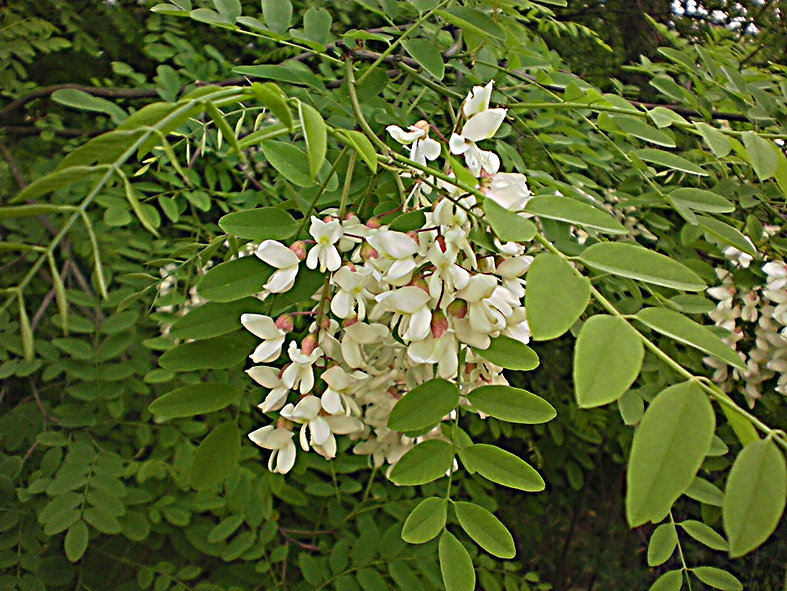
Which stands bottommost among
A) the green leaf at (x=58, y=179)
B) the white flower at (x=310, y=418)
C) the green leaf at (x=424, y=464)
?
the green leaf at (x=424, y=464)

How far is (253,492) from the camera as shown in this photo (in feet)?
4.04

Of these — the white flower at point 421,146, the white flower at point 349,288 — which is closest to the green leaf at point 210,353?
the white flower at point 349,288

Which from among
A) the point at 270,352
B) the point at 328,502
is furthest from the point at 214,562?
the point at 270,352

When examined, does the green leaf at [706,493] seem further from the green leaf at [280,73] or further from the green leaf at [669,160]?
the green leaf at [280,73]

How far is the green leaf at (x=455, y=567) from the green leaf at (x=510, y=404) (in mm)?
111

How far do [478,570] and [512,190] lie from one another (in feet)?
3.57

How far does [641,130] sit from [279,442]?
1.47ft

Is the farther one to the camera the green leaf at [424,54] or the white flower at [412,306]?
the green leaf at [424,54]

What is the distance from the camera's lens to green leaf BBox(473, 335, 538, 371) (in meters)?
0.54

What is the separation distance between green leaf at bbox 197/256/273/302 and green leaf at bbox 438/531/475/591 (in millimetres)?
254

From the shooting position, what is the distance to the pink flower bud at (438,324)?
511mm

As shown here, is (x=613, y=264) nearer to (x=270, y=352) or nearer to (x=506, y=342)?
(x=506, y=342)

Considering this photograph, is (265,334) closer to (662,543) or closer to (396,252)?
(396,252)

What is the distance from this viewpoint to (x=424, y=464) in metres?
0.56
